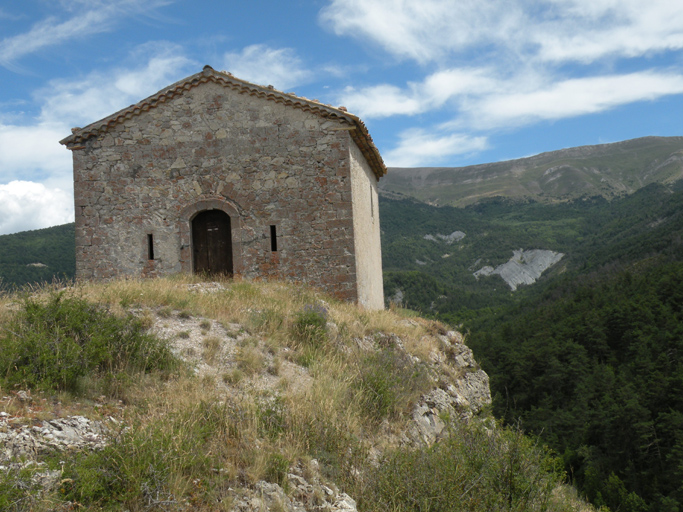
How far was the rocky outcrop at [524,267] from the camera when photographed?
330 feet

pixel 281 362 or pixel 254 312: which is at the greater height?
pixel 254 312

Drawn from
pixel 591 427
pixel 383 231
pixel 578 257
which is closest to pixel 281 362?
pixel 591 427

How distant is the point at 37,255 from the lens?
148 feet

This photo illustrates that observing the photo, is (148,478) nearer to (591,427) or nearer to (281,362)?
(281,362)

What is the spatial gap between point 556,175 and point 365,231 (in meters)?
166

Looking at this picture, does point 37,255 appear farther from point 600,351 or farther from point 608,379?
point 600,351

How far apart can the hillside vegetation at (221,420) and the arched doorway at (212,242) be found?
382 centimetres

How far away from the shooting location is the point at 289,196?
11742 millimetres

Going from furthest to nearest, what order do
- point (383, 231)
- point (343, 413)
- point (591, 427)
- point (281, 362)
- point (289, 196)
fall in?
1. point (383, 231)
2. point (591, 427)
3. point (289, 196)
4. point (281, 362)
5. point (343, 413)

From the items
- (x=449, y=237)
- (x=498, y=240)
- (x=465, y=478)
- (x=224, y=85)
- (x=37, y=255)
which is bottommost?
(x=465, y=478)

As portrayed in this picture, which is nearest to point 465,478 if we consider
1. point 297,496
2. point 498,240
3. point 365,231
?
point 297,496

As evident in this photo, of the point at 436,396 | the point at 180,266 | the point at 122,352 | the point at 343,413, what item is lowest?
the point at 436,396

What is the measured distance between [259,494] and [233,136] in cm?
909

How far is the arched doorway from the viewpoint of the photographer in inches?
486
